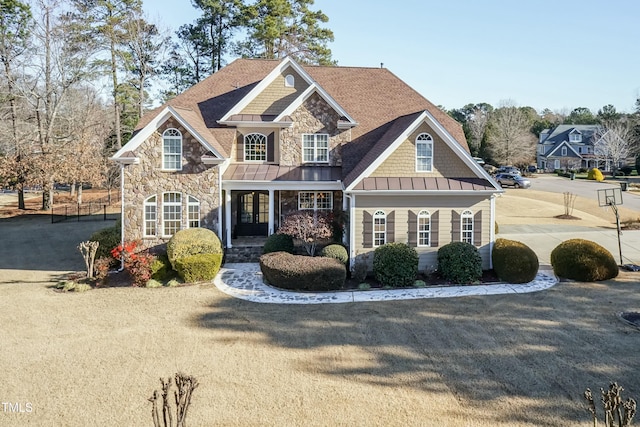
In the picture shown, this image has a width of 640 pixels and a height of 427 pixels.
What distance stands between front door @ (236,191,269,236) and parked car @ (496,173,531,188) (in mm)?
34653

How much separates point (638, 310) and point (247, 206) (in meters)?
16.8

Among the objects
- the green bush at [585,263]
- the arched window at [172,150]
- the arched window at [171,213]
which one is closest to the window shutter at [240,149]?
the arched window at [172,150]

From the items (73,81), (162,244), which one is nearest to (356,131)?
(162,244)

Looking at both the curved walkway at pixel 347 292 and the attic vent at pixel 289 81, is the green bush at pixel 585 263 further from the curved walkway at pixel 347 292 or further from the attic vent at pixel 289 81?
the attic vent at pixel 289 81

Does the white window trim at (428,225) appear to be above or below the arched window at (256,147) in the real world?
below

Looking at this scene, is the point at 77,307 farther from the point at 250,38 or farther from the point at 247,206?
the point at 250,38

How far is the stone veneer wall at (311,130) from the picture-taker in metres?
20.4

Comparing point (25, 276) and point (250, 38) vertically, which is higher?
point (250, 38)

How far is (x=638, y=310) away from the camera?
13000 mm

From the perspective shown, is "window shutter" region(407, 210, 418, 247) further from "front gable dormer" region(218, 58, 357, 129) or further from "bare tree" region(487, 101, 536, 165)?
"bare tree" region(487, 101, 536, 165)

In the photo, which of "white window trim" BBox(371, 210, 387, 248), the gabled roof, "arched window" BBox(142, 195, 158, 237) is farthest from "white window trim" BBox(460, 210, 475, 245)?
"arched window" BBox(142, 195, 158, 237)

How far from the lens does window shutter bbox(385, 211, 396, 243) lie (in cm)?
1673

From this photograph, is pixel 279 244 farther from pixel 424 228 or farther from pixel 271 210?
pixel 424 228

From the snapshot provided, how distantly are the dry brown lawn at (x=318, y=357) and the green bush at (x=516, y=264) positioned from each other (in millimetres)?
1272
